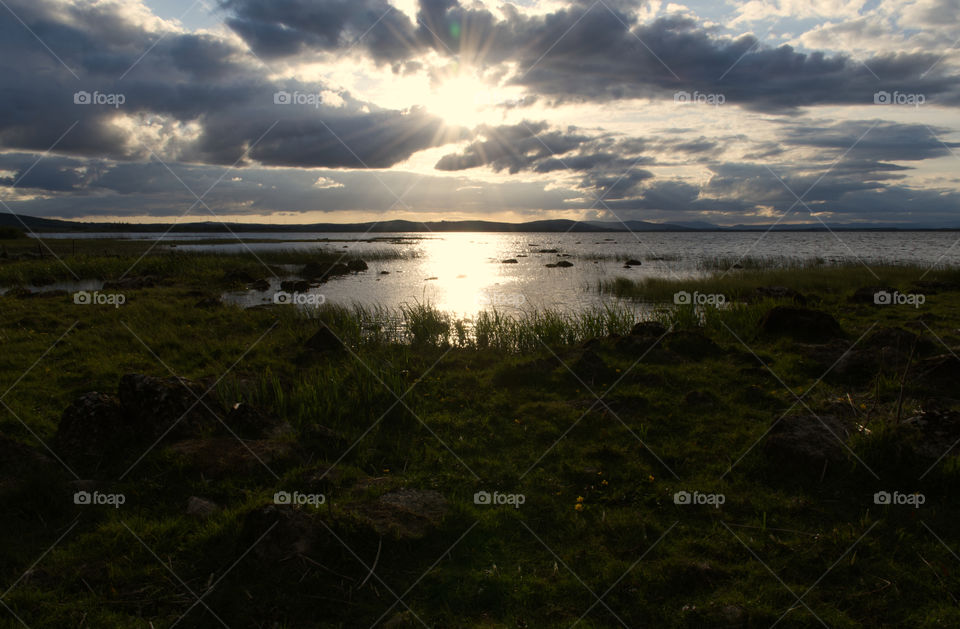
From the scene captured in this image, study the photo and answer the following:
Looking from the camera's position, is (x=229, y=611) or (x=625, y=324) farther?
(x=625, y=324)

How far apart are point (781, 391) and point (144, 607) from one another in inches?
432

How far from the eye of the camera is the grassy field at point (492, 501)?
16.7 feet

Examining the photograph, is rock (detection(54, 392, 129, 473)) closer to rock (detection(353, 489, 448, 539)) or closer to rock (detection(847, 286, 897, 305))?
rock (detection(353, 489, 448, 539))

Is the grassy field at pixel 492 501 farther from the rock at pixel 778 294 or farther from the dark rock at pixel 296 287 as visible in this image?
the dark rock at pixel 296 287

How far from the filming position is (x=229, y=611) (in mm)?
4949

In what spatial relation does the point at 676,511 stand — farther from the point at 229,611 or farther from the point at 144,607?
the point at 144,607

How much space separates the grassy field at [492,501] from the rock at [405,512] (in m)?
0.04

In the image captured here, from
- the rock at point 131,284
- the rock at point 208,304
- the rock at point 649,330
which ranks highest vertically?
the rock at point 131,284

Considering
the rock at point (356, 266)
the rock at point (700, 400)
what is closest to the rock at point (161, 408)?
the rock at point (700, 400)

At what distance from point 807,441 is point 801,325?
29.8 ft

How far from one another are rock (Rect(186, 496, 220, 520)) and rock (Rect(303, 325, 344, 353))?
27.0 feet

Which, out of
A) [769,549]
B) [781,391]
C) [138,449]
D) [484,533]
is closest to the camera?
[769,549]

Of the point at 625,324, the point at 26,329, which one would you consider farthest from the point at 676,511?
the point at 26,329

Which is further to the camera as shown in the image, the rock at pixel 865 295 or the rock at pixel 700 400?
the rock at pixel 865 295
